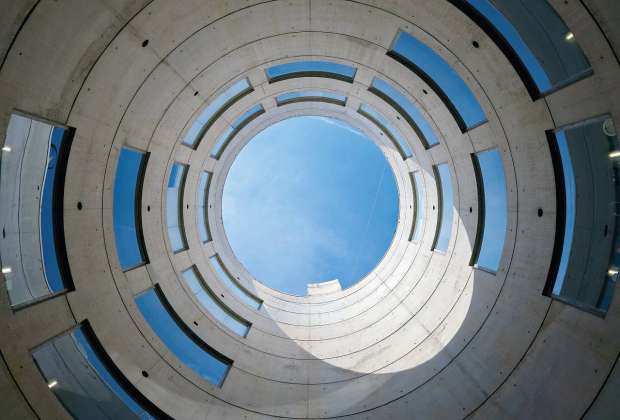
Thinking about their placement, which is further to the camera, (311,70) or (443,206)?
(443,206)

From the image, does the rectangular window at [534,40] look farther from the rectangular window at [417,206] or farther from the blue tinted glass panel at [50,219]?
the blue tinted glass panel at [50,219]

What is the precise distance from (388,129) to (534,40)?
8.46 metres

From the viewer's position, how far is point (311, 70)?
38.5 feet

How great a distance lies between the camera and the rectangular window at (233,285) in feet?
52.5

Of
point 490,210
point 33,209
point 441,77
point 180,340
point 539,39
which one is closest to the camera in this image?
point 539,39

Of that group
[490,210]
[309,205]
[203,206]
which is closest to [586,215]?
[490,210]

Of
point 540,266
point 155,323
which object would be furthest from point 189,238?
point 540,266

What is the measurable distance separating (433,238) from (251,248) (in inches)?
545

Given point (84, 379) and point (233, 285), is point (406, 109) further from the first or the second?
point (84, 379)

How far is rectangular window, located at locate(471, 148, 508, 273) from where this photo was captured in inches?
346

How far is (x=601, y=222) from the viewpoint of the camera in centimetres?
610

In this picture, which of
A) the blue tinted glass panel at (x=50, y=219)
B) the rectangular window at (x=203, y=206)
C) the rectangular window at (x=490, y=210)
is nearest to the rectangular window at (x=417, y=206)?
the rectangular window at (x=490, y=210)

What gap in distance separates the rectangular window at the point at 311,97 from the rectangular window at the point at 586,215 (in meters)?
9.13

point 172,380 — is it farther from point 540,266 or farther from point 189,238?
point 540,266
